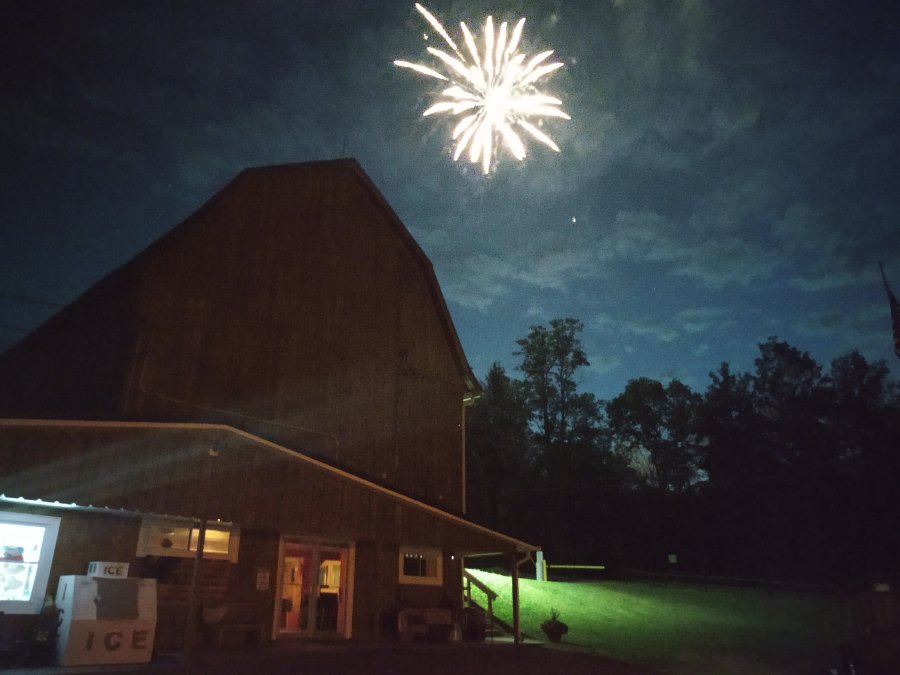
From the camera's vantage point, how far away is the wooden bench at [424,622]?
542 inches

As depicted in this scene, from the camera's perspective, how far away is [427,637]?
557 inches

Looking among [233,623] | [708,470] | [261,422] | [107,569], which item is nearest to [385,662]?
[233,623]

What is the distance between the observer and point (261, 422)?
12.8 m

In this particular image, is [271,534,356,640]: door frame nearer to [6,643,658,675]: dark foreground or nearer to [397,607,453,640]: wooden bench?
[397,607,453,640]: wooden bench

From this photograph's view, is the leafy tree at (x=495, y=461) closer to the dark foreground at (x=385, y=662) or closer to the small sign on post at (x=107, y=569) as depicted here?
the dark foreground at (x=385, y=662)

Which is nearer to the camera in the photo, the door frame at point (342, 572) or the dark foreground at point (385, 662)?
the dark foreground at point (385, 662)

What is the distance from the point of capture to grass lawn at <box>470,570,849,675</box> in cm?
1485

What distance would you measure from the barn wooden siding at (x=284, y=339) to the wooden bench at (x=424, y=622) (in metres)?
3.11

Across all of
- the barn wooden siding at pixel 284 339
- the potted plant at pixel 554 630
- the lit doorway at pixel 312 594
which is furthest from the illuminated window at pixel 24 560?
the potted plant at pixel 554 630

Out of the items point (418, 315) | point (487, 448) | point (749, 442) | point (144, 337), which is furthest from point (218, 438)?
point (749, 442)

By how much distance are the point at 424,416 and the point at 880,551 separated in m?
32.4

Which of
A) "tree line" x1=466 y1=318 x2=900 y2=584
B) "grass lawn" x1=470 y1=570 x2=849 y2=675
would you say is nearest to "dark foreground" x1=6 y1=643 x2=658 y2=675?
"grass lawn" x1=470 y1=570 x2=849 y2=675

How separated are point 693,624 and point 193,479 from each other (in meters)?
17.0

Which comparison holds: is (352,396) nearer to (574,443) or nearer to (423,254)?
(423,254)
